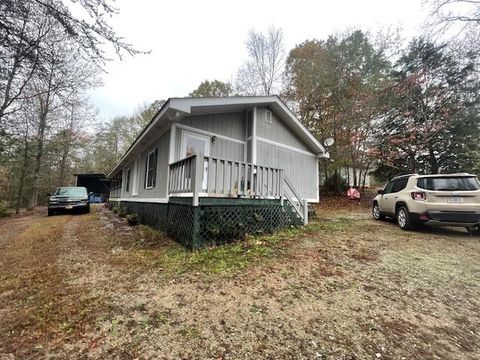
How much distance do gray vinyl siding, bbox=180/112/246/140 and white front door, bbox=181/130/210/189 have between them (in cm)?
32

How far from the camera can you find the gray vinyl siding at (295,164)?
31.2ft

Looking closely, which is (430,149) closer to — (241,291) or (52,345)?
(241,291)

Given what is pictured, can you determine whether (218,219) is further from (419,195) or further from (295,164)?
(295,164)

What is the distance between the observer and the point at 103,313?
8.82ft

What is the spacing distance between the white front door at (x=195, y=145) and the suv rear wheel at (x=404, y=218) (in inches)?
239

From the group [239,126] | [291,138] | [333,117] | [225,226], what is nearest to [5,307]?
[225,226]

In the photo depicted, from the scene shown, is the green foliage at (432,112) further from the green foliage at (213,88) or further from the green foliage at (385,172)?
the green foliage at (213,88)

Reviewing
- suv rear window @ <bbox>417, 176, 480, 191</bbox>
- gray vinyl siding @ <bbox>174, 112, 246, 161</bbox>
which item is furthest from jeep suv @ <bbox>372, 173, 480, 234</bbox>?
gray vinyl siding @ <bbox>174, 112, 246, 161</bbox>

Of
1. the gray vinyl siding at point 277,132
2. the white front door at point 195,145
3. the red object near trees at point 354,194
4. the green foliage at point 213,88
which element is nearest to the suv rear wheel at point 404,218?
the gray vinyl siding at point 277,132

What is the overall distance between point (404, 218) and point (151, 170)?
8.77m

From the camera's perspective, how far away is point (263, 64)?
19797 millimetres

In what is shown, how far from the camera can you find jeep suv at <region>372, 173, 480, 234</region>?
596 cm

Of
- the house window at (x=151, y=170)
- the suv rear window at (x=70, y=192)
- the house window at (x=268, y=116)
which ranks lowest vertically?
the suv rear window at (x=70, y=192)

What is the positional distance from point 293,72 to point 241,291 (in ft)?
→ 62.0
